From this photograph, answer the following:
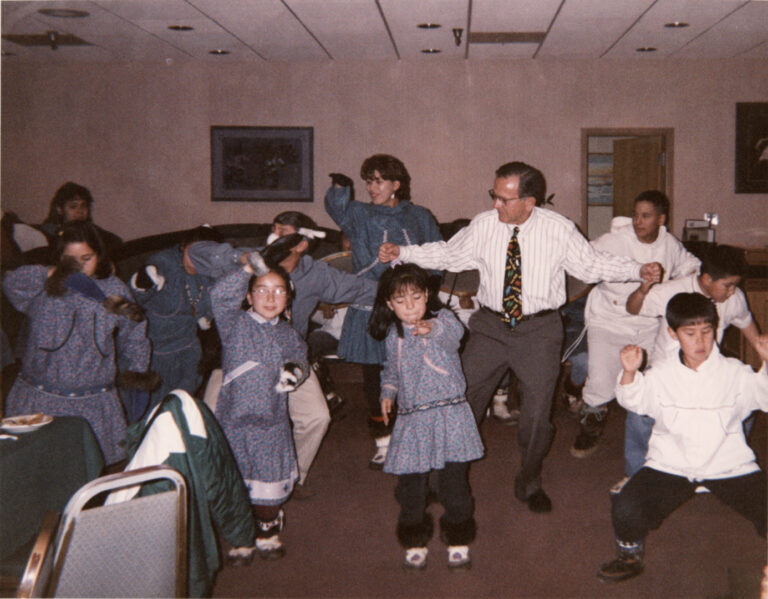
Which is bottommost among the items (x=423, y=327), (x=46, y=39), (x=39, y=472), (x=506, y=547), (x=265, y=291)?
(x=506, y=547)

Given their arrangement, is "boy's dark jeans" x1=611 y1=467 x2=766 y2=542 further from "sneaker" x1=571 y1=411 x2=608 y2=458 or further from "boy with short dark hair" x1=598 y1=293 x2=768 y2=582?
"sneaker" x1=571 y1=411 x2=608 y2=458

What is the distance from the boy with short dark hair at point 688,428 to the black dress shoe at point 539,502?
61cm

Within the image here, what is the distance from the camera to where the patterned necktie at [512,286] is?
10.3ft

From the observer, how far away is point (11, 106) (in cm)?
764

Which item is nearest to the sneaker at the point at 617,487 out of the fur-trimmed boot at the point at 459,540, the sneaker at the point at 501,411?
the fur-trimmed boot at the point at 459,540

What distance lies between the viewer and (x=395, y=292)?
9.14 ft

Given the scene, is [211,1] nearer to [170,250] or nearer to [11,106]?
[170,250]

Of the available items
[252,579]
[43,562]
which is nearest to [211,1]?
[252,579]

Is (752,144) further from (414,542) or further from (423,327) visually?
(414,542)

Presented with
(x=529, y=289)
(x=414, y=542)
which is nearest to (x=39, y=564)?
(x=414, y=542)

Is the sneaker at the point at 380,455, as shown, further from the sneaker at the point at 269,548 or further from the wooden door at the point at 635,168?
the wooden door at the point at 635,168

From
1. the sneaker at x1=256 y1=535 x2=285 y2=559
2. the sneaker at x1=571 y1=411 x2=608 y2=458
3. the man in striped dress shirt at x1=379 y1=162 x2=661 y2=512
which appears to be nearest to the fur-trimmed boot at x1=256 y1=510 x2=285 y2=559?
the sneaker at x1=256 y1=535 x2=285 y2=559

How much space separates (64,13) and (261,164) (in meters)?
2.52

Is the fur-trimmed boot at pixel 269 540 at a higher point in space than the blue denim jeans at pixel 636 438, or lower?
lower
